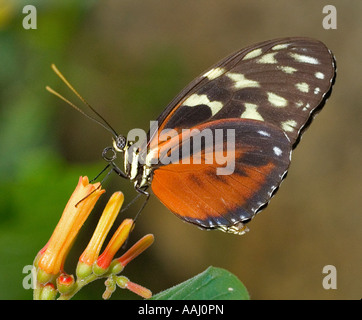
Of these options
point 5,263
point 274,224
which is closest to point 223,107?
point 5,263

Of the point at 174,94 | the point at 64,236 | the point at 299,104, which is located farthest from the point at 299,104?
the point at 174,94

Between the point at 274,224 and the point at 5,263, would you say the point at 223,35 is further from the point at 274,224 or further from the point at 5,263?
the point at 5,263

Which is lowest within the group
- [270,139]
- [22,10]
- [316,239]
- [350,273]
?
[350,273]

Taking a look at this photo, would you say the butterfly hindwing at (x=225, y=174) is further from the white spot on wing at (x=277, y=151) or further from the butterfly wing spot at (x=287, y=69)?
the butterfly wing spot at (x=287, y=69)

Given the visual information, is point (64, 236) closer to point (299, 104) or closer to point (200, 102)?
point (200, 102)
